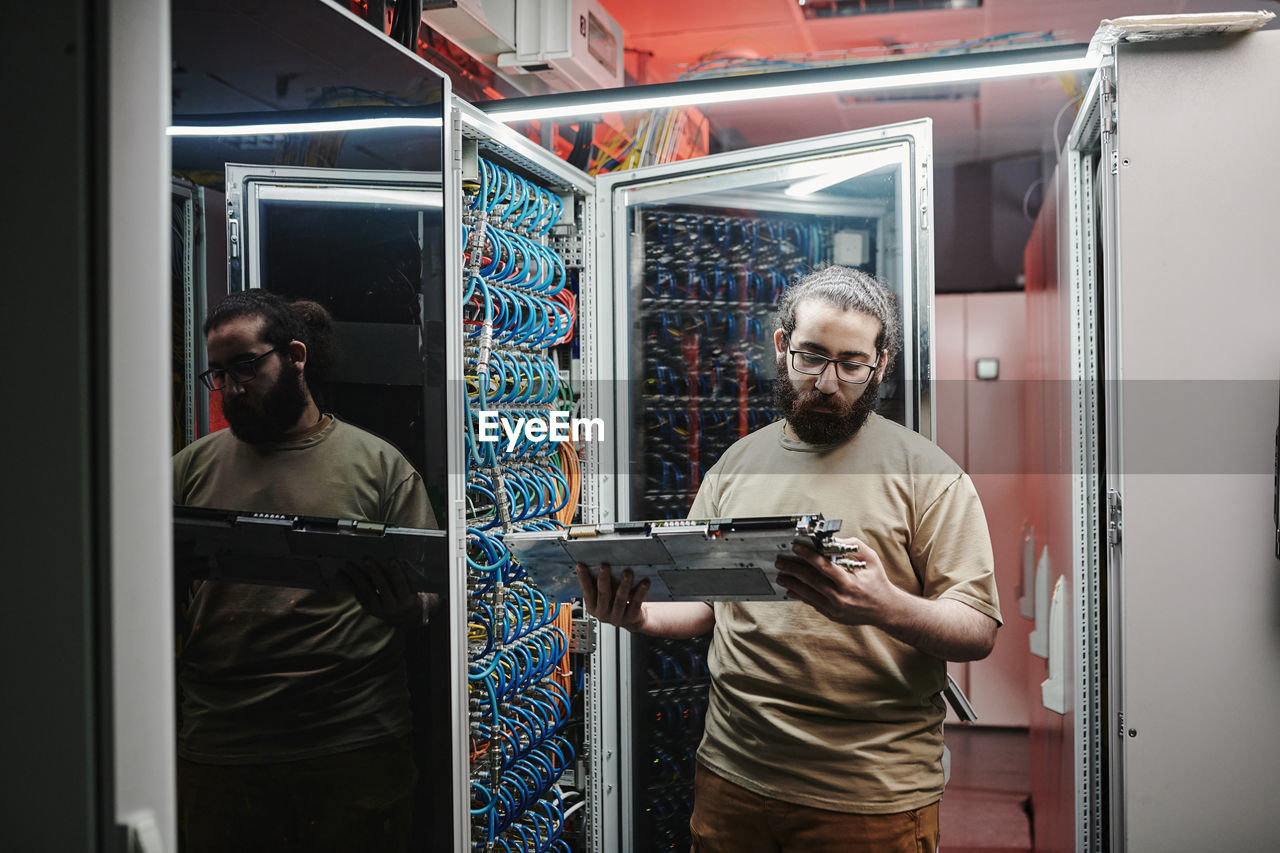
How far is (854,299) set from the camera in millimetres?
2342

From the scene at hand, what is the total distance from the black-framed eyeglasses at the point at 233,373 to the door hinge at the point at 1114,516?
174cm

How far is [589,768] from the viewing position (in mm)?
3094

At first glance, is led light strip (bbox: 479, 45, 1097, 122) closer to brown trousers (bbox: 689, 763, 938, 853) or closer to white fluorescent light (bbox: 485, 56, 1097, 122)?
white fluorescent light (bbox: 485, 56, 1097, 122)

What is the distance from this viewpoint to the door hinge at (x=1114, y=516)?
2031mm

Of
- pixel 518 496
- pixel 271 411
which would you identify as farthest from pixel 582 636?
pixel 271 411

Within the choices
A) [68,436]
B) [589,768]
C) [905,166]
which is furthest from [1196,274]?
[589,768]

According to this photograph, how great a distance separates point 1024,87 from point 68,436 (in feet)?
17.0

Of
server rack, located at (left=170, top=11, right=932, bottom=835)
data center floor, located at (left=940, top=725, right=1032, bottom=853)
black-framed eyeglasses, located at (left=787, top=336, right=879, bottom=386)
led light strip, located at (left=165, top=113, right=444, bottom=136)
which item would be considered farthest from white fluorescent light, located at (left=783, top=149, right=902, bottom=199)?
data center floor, located at (left=940, top=725, right=1032, bottom=853)

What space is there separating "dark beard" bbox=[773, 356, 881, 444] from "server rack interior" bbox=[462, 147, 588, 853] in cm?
84

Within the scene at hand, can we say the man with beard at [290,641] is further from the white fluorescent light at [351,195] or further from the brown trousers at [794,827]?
the brown trousers at [794,827]

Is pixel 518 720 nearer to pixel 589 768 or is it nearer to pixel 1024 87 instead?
pixel 589 768

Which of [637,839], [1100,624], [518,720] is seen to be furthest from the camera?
[637,839]

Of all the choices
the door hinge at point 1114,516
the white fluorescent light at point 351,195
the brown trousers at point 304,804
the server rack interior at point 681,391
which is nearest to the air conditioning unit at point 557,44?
the server rack interior at point 681,391

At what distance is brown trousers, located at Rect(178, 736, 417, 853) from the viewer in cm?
142
